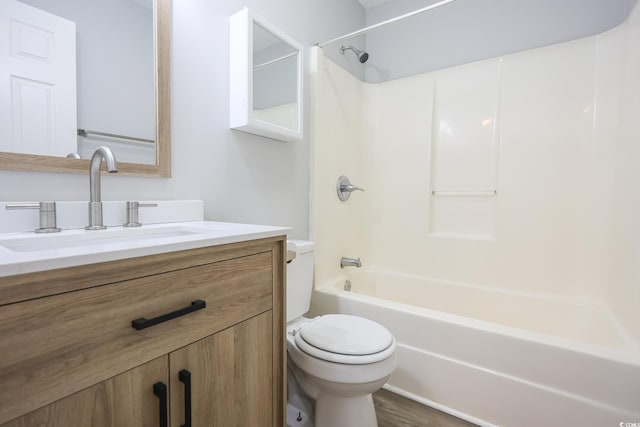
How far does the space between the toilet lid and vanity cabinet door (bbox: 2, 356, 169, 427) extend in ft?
1.99

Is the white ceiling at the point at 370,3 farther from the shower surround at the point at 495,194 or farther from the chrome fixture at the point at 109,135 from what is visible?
the chrome fixture at the point at 109,135

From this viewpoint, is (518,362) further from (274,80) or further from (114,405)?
(274,80)

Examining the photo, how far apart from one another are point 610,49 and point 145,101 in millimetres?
2334

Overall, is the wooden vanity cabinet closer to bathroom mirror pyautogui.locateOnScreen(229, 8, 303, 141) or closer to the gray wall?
bathroom mirror pyautogui.locateOnScreen(229, 8, 303, 141)

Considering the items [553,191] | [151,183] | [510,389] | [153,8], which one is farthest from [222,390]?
[553,191]

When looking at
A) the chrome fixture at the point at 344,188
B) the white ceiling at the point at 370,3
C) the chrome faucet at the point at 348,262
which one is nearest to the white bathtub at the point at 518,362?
the chrome faucet at the point at 348,262

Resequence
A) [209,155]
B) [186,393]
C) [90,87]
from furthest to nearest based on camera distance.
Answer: [209,155], [90,87], [186,393]

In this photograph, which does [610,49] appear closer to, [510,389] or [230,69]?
[510,389]

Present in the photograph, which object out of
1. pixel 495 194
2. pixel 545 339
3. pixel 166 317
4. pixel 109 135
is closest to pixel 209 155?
pixel 109 135

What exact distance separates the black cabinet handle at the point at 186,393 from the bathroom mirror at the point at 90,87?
2.31ft

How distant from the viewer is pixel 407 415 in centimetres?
138

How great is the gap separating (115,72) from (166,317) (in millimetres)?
878

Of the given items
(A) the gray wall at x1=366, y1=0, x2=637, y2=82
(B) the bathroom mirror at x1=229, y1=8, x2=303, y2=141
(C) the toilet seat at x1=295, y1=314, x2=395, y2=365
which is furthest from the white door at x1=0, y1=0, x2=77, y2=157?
Answer: (A) the gray wall at x1=366, y1=0, x2=637, y2=82

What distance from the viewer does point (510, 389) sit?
126 cm
